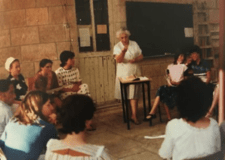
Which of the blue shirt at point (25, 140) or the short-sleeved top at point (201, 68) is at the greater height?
the short-sleeved top at point (201, 68)

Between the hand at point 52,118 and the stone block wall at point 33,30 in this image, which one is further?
the stone block wall at point 33,30

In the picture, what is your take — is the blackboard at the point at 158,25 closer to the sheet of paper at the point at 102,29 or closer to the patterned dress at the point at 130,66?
the sheet of paper at the point at 102,29

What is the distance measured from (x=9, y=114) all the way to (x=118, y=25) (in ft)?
11.8

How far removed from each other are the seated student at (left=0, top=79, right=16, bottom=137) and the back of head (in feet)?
1.39

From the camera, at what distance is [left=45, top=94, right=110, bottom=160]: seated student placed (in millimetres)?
1509

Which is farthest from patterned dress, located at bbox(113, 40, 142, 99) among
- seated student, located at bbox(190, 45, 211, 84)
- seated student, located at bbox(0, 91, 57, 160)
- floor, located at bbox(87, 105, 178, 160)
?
seated student, located at bbox(0, 91, 57, 160)

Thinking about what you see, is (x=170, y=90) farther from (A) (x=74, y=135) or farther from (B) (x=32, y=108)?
(A) (x=74, y=135)

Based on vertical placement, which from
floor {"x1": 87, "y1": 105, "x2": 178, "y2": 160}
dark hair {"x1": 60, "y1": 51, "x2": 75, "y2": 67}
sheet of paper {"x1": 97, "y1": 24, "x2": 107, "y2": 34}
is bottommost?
floor {"x1": 87, "y1": 105, "x2": 178, "y2": 160}

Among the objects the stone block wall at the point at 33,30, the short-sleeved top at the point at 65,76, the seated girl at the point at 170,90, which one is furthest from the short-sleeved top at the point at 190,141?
the stone block wall at the point at 33,30

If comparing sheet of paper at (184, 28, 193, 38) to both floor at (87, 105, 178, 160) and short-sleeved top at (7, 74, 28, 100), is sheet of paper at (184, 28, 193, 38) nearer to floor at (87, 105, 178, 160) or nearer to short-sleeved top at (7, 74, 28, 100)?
floor at (87, 105, 178, 160)

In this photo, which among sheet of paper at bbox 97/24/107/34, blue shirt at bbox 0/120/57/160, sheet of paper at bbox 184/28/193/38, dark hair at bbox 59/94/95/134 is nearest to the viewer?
dark hair at bbox 59/94/95/134

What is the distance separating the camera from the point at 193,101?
1.71m

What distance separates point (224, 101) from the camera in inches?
77.3

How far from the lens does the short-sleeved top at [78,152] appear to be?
4.89 feet
